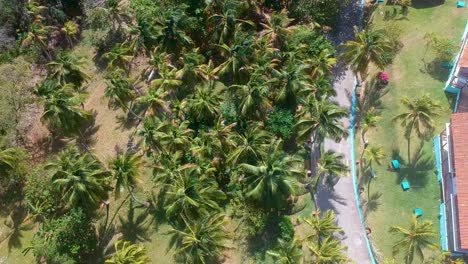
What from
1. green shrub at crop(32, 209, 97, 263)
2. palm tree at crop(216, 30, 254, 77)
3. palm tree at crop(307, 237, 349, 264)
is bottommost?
green shrub at crop(32, 209, 97, 263)

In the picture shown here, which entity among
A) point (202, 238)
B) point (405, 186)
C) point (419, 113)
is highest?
point (419, 113)

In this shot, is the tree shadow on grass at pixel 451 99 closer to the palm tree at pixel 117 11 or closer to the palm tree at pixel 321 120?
the palm tree at pixel 321 120

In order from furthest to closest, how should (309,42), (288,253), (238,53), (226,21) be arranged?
(226,21) → (309,42) → (238,53) → (288,253)

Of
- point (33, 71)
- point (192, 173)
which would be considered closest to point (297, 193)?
point (192, 173)

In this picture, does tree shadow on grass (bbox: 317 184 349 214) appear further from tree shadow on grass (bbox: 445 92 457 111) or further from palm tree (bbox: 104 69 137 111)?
palm tree (bbox: 104 69 137 111)

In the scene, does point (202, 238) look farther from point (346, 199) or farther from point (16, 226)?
point (16, 226)

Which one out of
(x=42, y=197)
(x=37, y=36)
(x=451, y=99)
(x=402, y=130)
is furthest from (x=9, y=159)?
(x=451, y=99)

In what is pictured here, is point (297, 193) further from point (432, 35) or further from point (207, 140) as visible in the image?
point (432, 35)

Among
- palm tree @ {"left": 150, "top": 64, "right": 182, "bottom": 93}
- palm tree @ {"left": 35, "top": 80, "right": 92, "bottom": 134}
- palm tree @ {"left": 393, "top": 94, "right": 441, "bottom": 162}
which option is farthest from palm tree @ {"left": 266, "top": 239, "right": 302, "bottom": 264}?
palm tree @ {"left": 35, "top": 80, "right": 92, "bottom": 134}
